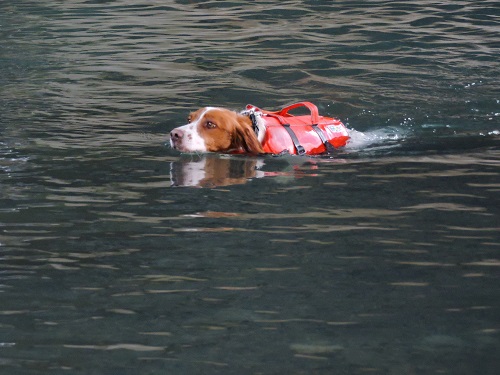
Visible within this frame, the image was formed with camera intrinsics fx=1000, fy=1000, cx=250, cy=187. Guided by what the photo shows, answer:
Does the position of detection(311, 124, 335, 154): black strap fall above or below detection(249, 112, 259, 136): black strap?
below

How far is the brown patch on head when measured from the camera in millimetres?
7176

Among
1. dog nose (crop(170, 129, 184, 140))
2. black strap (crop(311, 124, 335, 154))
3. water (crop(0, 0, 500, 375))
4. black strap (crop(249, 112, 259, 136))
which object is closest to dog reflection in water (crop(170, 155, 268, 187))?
water (crop(0, 0, 500, 375))

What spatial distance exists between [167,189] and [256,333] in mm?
2474

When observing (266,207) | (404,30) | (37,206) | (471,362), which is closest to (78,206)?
(37,206)

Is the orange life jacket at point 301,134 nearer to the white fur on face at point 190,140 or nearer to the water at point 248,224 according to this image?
the water at point 248,224

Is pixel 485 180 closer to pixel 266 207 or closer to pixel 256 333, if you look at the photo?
pixel 266 207

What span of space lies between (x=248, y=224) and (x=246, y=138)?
1980 mm

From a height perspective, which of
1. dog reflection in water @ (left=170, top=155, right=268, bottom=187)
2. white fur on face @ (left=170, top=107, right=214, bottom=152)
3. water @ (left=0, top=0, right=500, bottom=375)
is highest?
white fur on face @ (left=170, top=107, right=214, bottom=152)

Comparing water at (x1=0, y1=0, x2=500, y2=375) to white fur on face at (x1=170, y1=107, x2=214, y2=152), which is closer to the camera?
water at (x1=0, y1=0, x2=500, y2=375)

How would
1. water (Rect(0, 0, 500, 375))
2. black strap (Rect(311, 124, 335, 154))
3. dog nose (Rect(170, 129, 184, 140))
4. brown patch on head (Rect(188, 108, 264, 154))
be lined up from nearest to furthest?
1. water (Rect(0, 0, 500, 375))
2. dog nose (Rect(170, 129, 184, 140))
3. brown patch on head (Rect(188, 108, 264, 154))
4. black strap (Rect(311, 124, 335, 154))

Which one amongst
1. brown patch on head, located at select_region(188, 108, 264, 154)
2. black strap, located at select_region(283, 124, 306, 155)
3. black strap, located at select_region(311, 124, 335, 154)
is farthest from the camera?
black strap, located at select_region(311, 124, 335, 154)

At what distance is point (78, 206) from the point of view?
18.6 ft

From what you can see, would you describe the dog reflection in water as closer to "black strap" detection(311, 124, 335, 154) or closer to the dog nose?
the dog nose

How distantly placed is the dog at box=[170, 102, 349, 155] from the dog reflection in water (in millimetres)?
102
